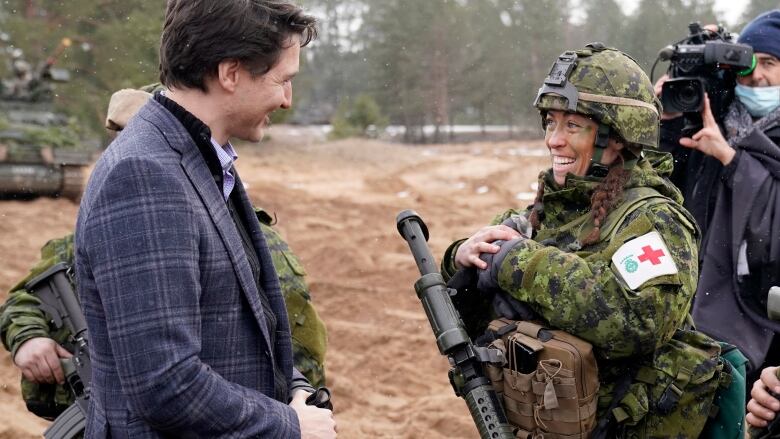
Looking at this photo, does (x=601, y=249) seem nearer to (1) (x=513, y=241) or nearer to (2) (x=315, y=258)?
(1) (x=513, y=241)

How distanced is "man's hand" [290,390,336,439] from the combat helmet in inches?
54.0

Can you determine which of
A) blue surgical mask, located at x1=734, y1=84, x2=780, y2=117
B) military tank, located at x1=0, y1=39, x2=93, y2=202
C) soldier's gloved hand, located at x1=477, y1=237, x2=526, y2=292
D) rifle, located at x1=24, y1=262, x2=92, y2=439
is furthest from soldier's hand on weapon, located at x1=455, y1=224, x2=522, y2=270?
military tank, located at x1=0, y1=39, x2=93, y2=202

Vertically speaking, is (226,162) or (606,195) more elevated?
(226,162)

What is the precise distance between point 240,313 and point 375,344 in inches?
223

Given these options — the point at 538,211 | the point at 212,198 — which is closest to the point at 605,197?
the point at 538,211

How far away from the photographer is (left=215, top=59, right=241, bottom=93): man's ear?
211 centimetres

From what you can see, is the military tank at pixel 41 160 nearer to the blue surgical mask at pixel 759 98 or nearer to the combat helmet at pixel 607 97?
the blue surgical mask at pixel 759 98

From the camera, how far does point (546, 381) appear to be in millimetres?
2686

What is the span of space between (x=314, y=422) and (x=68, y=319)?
5.11ft

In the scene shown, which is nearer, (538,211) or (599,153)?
(599,153)

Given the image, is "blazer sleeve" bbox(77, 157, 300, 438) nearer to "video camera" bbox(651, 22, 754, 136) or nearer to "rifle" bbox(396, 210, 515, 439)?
"rifle" bbox(396, 210, 515, 439)

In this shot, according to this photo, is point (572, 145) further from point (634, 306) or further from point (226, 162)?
point (226, 162)

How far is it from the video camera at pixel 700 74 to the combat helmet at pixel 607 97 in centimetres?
111

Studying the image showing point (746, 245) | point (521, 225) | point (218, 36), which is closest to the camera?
point (218, 36)
